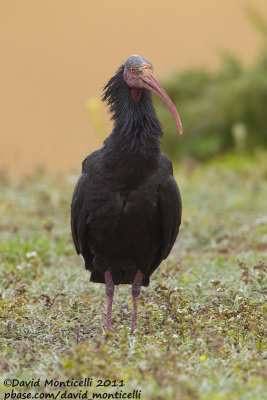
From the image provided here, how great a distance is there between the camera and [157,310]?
550cm

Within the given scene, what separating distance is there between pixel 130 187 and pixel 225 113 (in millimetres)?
9318

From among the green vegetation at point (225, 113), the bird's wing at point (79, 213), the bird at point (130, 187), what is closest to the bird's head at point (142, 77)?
the bird at point (130, 187)

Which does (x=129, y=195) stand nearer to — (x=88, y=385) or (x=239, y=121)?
(x=88, y=385)

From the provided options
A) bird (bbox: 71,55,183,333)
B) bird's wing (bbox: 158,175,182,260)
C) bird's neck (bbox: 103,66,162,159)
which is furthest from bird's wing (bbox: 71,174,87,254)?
bird's wing (bbox: 158,175,182,260)

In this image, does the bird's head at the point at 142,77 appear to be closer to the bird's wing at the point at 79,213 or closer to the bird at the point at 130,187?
the bird at the point at 130,187

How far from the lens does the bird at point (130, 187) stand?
4879 millimetres

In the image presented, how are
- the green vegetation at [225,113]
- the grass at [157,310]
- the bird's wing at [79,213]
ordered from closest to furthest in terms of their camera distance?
1. the grass at [157,310]
2. the bird's wing at [79,213]
3. the green vegetation at [225,113]

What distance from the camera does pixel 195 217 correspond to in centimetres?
886

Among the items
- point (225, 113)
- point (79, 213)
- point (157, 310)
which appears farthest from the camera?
point (225, 113)

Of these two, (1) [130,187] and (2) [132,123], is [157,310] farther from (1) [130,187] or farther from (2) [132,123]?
(2) [132,123]

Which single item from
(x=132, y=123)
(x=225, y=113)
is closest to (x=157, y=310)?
(x=132, y=123)

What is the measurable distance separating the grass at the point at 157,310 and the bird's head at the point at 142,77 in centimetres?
151

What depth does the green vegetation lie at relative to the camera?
13773 millimetres

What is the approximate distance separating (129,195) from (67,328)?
123cm
